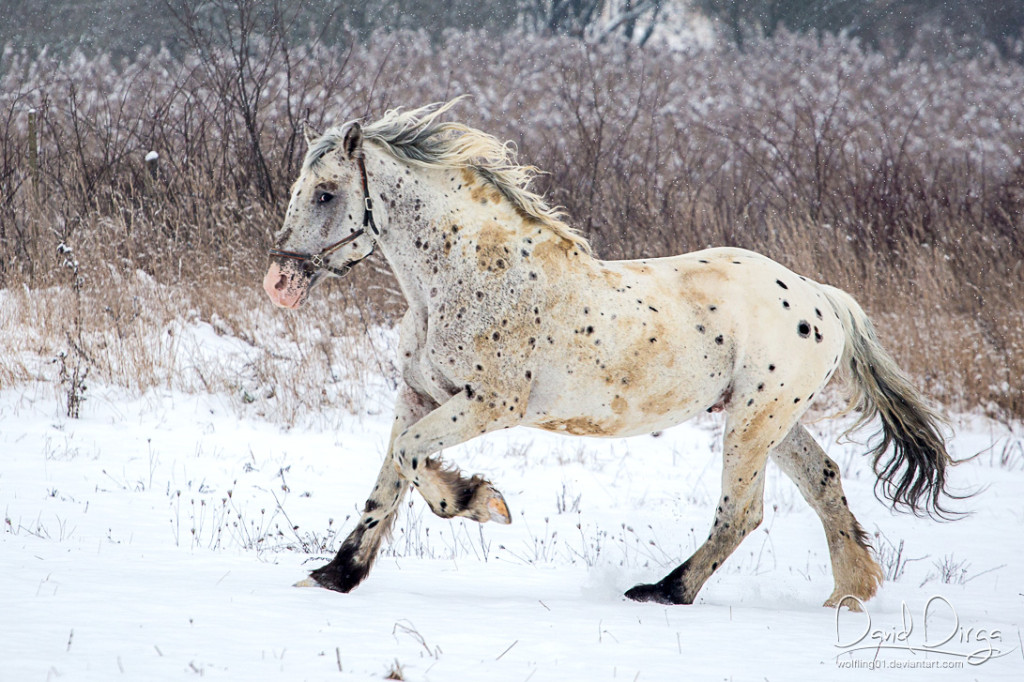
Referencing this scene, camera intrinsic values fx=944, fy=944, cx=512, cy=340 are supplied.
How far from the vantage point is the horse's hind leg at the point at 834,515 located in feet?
13.9

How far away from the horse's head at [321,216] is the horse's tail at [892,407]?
7.51ft

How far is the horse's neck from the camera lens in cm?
377

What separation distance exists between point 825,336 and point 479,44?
1761 cm

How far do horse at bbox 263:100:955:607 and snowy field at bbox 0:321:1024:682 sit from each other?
419 millimetres

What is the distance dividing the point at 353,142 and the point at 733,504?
218 cm

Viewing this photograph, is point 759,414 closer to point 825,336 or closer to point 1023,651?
point 825,336

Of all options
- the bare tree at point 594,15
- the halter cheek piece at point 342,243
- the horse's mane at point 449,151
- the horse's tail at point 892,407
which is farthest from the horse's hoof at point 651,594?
the bare tree at point 594,15

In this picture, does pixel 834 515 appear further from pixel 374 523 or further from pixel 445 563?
pixel 374 523

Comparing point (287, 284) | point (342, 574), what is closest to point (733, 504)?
point (342, 574)

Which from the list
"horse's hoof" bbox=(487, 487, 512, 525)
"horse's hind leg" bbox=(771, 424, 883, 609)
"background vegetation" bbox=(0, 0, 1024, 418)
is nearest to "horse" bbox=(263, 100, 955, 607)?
"horse's hoof" bbox=(487, 487, 512, 525)
